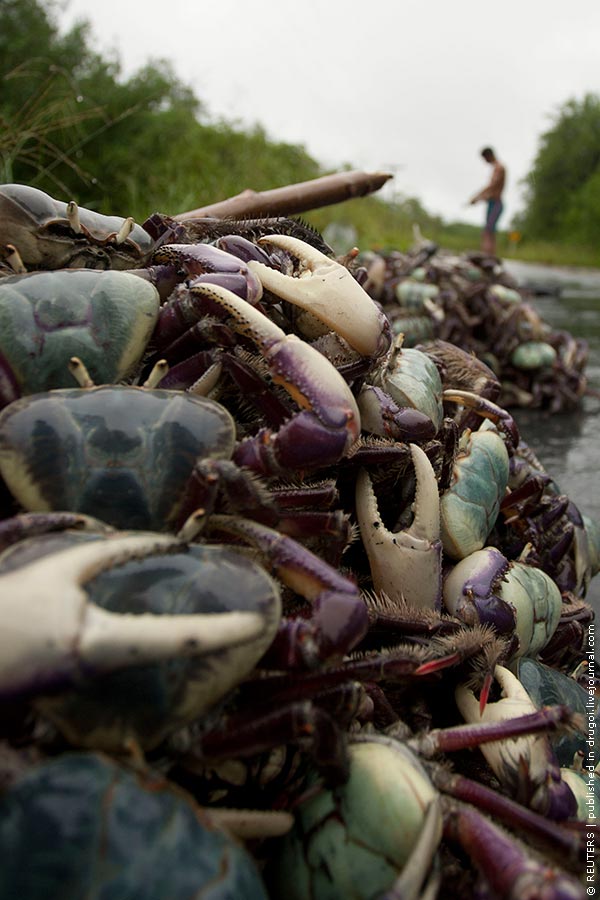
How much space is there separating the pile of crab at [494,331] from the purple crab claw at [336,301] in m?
3.60

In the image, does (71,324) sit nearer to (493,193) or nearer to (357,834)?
(357,834)

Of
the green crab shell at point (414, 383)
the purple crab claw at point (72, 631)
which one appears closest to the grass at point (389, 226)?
the green crab shell at point (414, 383)

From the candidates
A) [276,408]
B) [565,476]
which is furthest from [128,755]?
[565,476]

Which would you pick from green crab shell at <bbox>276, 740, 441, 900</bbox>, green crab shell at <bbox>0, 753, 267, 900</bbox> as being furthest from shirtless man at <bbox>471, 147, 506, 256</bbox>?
green crab shell at <bbox>0, 753, 267, 900</bbox>

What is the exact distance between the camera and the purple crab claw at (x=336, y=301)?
1620 millimetres

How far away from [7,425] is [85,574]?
36cm

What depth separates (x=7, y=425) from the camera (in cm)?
121

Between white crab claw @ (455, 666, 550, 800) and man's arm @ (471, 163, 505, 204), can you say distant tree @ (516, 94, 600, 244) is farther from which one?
white crab claw @ (455, 666, 550, 800)

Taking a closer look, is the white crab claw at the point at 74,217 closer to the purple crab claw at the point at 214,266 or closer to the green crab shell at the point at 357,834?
the purple crab claw at the point at 214,266

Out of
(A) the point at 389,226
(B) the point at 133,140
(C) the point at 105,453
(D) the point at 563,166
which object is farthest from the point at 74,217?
(D) the point at 563,166

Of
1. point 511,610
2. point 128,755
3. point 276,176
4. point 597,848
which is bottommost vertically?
point 597,848

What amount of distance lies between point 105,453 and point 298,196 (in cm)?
199

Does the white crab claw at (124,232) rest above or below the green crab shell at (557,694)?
above

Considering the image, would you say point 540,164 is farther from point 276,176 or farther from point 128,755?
point 128,755
